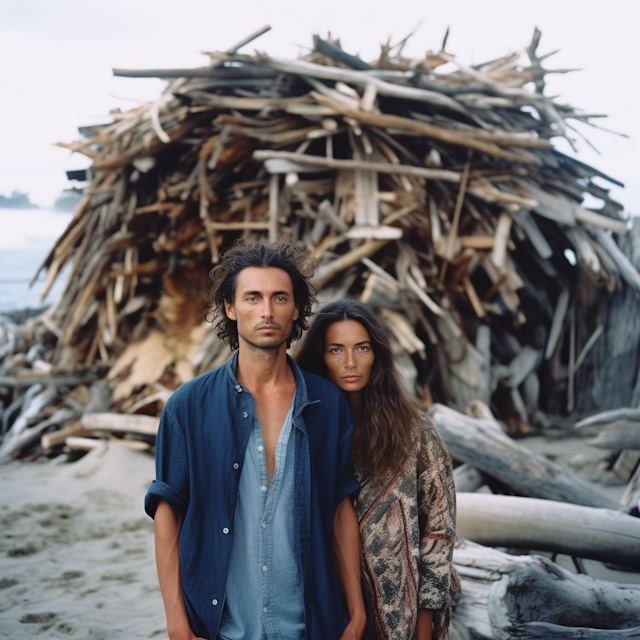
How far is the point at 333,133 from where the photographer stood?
6594mm

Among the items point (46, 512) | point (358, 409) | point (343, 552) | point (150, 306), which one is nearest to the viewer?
point (343, 552)

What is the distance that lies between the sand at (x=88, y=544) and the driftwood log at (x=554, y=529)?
362 mm

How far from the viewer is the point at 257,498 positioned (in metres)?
2.07

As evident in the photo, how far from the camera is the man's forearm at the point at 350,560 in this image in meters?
2.14

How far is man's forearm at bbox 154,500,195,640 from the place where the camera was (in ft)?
6.55

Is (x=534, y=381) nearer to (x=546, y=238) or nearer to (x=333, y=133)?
(x=546, y=238)

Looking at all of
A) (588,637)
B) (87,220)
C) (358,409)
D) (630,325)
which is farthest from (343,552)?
(87,220)

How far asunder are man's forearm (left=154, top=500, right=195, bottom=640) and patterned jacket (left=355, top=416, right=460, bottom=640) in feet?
2.13

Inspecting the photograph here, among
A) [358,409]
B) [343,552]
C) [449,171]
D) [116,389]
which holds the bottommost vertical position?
[116,389]

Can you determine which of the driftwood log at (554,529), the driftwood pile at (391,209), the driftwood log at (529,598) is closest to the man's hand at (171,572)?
the driftwood log at (529,598)

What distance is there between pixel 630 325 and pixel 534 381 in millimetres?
1153

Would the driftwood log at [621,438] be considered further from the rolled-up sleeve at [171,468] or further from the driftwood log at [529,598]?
the rolled-up sleeve at [171,468]

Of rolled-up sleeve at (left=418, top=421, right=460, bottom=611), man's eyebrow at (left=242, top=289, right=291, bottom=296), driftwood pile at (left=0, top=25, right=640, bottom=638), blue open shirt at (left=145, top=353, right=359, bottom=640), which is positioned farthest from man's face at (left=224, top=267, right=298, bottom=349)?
driftwood pile at (left=0, top=25, right=640, bottom=638)

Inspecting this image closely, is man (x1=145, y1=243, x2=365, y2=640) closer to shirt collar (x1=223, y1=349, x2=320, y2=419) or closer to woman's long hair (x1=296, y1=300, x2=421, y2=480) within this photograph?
shirt collar (x1=223, y1=349, x2=320, y2=419)
